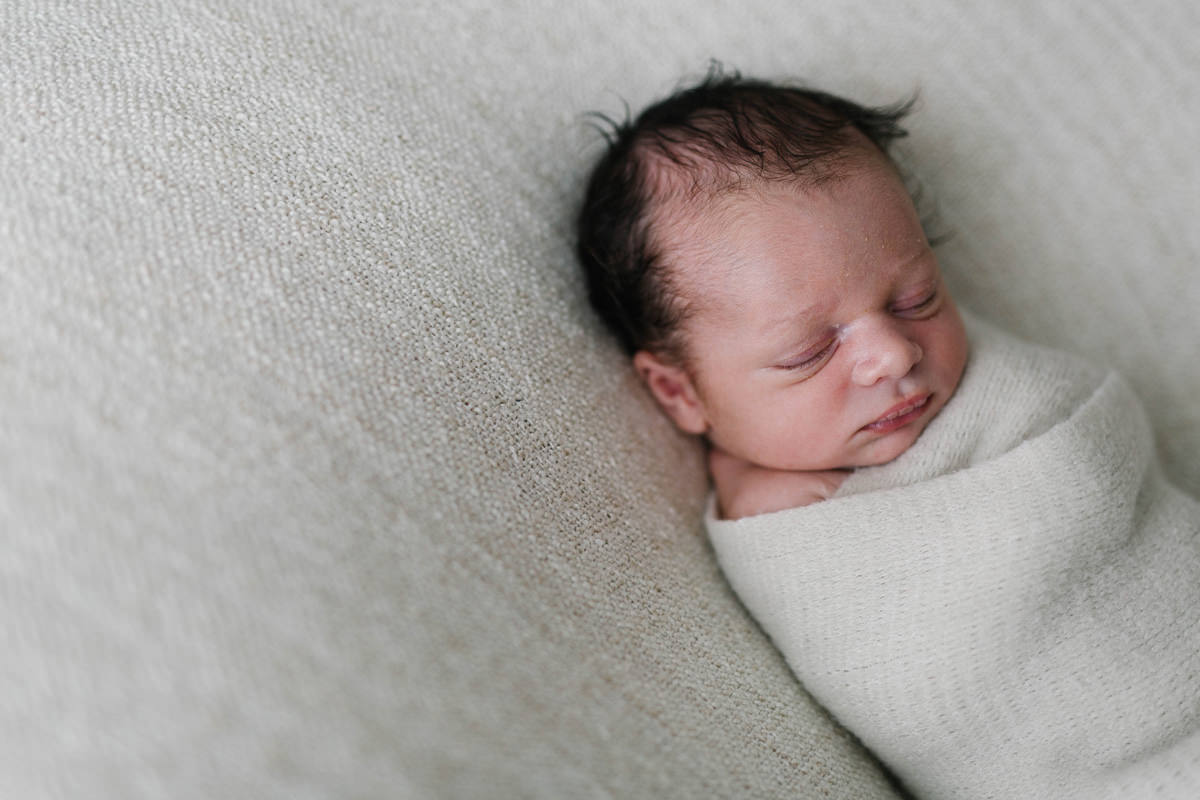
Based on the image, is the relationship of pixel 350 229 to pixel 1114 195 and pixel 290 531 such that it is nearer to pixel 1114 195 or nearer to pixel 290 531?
pixel 290 531

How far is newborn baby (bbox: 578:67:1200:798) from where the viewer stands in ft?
2.53

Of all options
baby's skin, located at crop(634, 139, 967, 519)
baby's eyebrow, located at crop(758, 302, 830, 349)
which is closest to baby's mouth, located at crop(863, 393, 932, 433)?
baby's skin, located at crop(634, 139, 967, 519)

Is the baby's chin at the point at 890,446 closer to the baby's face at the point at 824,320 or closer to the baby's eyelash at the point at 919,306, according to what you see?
the baby's face at the point at 824,320

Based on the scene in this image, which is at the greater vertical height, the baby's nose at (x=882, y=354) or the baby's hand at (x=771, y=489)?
the baby's nose at (x=882, y=354)

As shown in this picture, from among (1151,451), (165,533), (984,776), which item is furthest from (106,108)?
(1151,451)

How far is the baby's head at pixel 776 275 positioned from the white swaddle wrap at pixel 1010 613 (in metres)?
0.10

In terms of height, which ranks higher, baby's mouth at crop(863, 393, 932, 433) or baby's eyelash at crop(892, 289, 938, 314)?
baby's eyelash at crop(892, 289, 938, 314)

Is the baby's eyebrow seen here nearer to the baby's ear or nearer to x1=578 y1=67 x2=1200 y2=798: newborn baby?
x1=578 y1=67 x2=1200 y2=798: newborn baby

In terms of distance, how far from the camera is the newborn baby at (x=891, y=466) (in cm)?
77

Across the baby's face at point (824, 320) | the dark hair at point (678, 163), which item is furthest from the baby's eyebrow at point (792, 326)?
the dark hair at point (678, 163)

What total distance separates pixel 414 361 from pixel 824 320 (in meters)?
0.42

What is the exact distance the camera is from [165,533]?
55 centimetres

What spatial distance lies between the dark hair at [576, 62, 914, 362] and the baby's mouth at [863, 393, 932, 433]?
0.22 m

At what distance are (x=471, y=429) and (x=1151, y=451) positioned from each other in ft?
2.43
